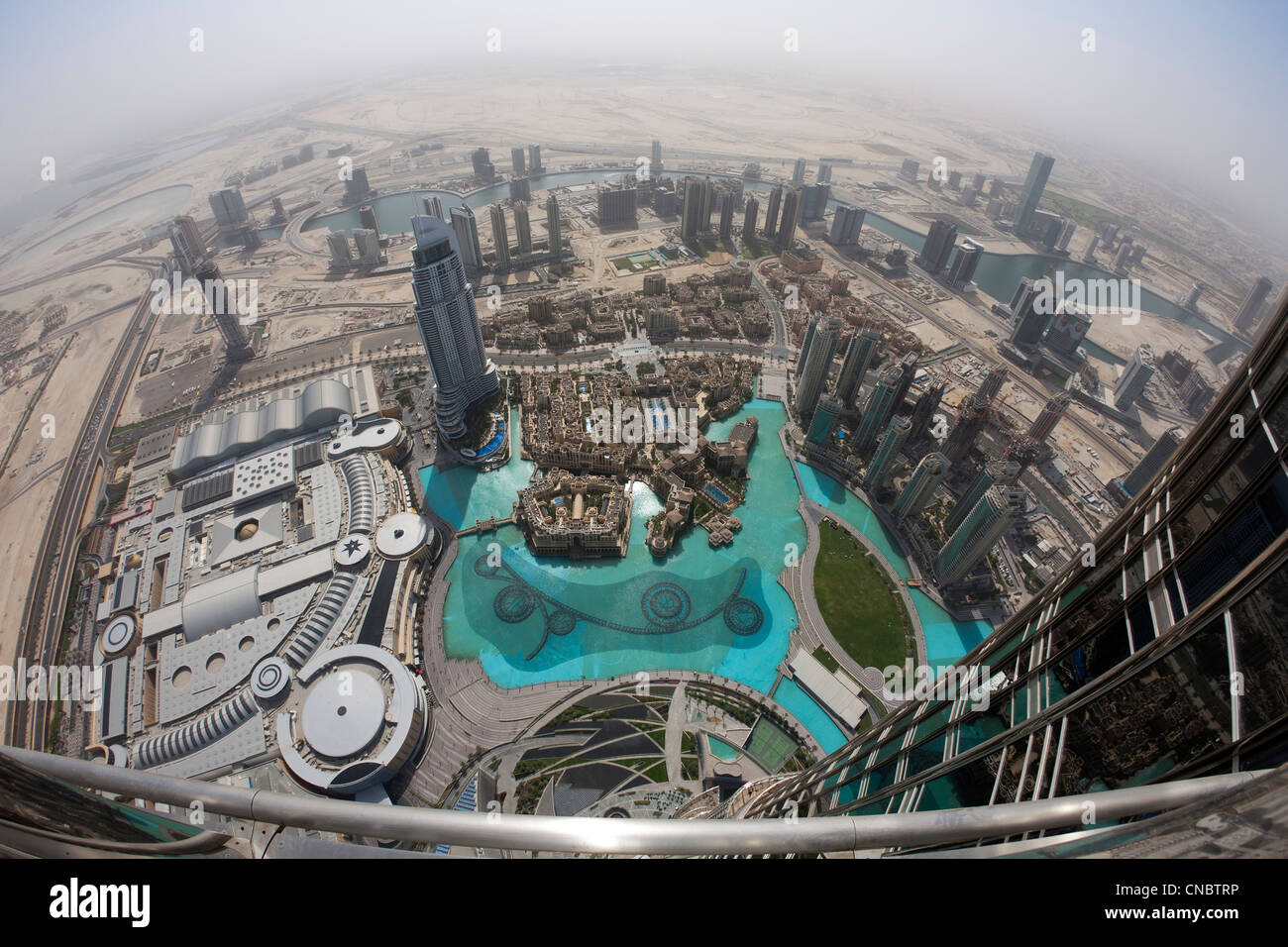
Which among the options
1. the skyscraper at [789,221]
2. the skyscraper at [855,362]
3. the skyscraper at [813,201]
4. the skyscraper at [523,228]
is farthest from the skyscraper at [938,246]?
the skyscraper at [523,228]

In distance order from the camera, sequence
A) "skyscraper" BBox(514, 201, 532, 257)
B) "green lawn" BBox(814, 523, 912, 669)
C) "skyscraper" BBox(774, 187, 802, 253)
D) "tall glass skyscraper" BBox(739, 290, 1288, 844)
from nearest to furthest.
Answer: "tall glass skyscraper" BBox(739, 290, 1288, 844)
"green lawn" BBox(814, 523, 912, 669)
"skyscraper" BBox(514, 201, 532, 257)
"skyscraper" BBox(774, 187, 802, 253)

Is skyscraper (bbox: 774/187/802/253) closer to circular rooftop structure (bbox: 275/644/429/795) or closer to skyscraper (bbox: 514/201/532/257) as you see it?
skyscraper (bbox: 514/201/532/257)

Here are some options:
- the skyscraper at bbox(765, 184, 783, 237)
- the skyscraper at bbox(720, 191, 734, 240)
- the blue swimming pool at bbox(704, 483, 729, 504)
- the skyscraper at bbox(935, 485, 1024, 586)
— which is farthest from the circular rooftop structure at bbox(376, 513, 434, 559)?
the skyscraper at bbox(765, 184, 783, 237)

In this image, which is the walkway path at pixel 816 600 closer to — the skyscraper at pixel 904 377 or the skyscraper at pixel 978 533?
the skyscraper at pixel 978 533

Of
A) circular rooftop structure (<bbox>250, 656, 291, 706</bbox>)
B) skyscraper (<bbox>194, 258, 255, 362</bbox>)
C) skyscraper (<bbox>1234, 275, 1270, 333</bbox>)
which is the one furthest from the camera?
skyscraper (<bbox>1234, 275, 1270, 333</bbox>)

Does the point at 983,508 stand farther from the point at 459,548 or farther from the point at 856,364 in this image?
→ the point at 459,548
